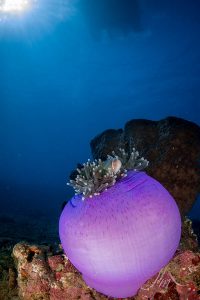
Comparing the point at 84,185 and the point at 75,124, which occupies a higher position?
the point at 75,124

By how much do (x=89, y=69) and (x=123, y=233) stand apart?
49.3m

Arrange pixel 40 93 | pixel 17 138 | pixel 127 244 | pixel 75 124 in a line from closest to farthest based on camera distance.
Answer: pixel 127 244 → pixel 40 93 → pixel 75 124 → pixel 17 138

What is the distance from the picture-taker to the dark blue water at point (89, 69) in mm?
28531

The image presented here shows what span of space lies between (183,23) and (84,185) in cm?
3057

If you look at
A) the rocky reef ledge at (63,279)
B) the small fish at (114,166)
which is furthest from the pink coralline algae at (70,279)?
the small fish at (114,166)

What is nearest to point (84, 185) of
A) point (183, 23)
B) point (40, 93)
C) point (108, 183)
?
point (108, 183)

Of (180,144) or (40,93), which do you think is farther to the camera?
(40,93)

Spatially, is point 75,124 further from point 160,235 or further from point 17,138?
point 160,235

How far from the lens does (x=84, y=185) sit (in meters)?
3.59

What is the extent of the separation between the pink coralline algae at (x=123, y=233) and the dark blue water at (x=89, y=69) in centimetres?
1796

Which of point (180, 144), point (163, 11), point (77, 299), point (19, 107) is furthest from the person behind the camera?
point (19, 107)

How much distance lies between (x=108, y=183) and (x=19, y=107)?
75.3m

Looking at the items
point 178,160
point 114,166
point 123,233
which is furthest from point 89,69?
point 123,233

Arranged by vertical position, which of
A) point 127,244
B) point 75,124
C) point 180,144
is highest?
point 75,124
